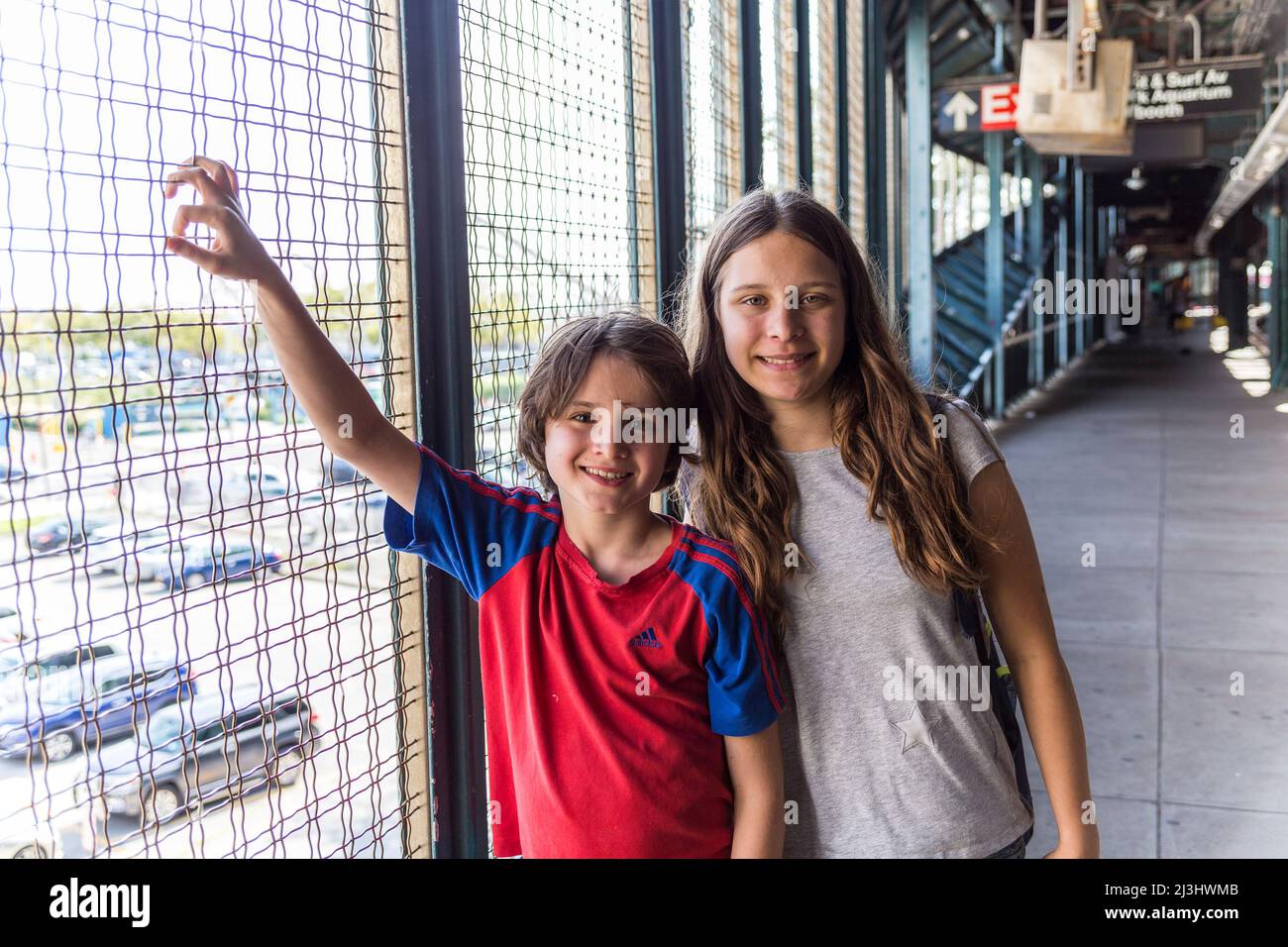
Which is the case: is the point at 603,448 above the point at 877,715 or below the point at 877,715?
above

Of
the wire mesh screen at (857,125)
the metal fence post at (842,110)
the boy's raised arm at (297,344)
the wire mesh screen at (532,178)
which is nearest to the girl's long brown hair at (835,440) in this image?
the boy's raised arm at (297,344)

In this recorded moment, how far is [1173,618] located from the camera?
233 inches

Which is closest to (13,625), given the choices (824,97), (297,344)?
(297,344)

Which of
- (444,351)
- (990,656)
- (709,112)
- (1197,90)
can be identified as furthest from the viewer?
(1197,90)

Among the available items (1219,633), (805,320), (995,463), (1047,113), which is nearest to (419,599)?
(805,320)

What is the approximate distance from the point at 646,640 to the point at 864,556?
1.11 ft

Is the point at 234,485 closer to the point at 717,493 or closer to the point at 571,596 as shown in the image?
the point at 571,596

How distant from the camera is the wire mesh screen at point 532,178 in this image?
2.37 meters

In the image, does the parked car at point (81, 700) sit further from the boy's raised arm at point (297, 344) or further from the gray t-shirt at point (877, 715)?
the gray t-shirt at point (877, 715)

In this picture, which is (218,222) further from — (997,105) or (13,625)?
(997,105)

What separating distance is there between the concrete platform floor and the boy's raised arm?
9.06 ft

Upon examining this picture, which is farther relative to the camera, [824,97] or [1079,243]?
[1079,243]

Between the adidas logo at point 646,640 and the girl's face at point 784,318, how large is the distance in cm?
40

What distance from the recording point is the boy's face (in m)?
1.65
